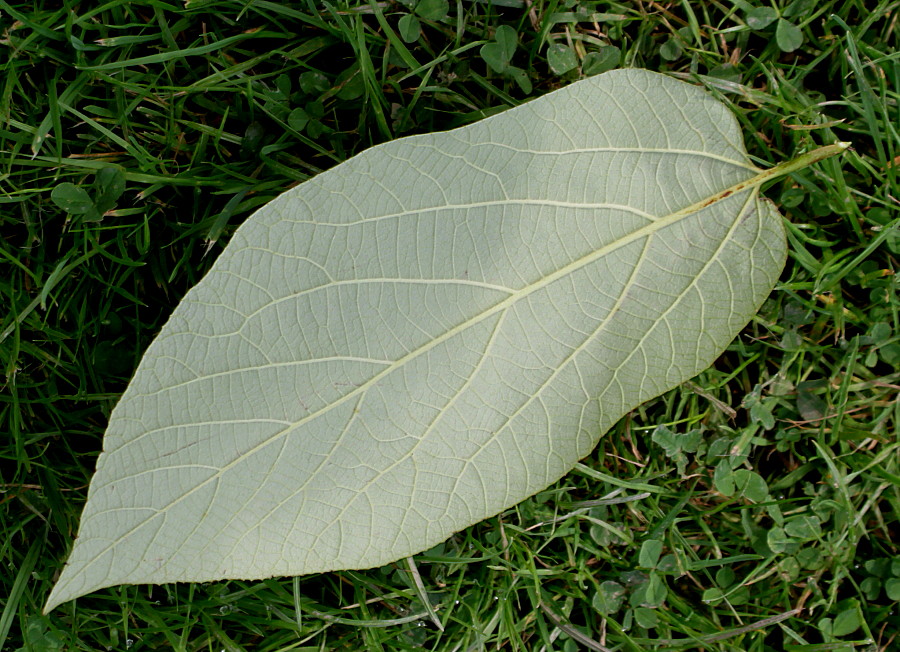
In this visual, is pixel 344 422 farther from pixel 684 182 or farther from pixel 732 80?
pixel 732 80

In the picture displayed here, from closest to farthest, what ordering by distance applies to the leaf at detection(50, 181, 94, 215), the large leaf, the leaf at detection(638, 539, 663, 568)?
the large leaf
the leaf at detection(50, 181, 94, 215)
the leaf at detection(638, 539, 663, 568)

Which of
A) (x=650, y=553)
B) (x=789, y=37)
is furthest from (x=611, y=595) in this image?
(x=789, y=37)

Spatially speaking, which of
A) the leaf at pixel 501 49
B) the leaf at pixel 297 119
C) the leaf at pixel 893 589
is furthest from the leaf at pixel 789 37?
the leaf at pixel 893 589

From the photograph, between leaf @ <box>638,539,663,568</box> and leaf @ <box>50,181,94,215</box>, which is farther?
leaf @ <box>638,539,663,568</box>

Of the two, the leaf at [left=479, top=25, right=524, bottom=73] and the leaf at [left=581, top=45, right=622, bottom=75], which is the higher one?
the leaf at [left=479, top=25, right=524, bottom=73]

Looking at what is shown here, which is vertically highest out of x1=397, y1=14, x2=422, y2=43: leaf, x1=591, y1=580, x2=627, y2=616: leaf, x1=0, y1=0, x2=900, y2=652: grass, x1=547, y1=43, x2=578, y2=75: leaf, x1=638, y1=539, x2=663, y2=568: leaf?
x1=397, y1=14, x2=422, y2=43: leaf

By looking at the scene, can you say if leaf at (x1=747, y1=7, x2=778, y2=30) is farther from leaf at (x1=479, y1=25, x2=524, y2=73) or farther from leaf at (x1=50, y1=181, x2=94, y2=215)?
leaf at (x1=50, y1=181, x2=94, y2=215)

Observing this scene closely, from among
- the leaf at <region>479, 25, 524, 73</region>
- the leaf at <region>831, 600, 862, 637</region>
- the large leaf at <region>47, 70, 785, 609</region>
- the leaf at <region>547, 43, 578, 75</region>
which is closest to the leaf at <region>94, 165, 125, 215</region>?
the large leaf at <region>47, 70, 785, 609</region>
